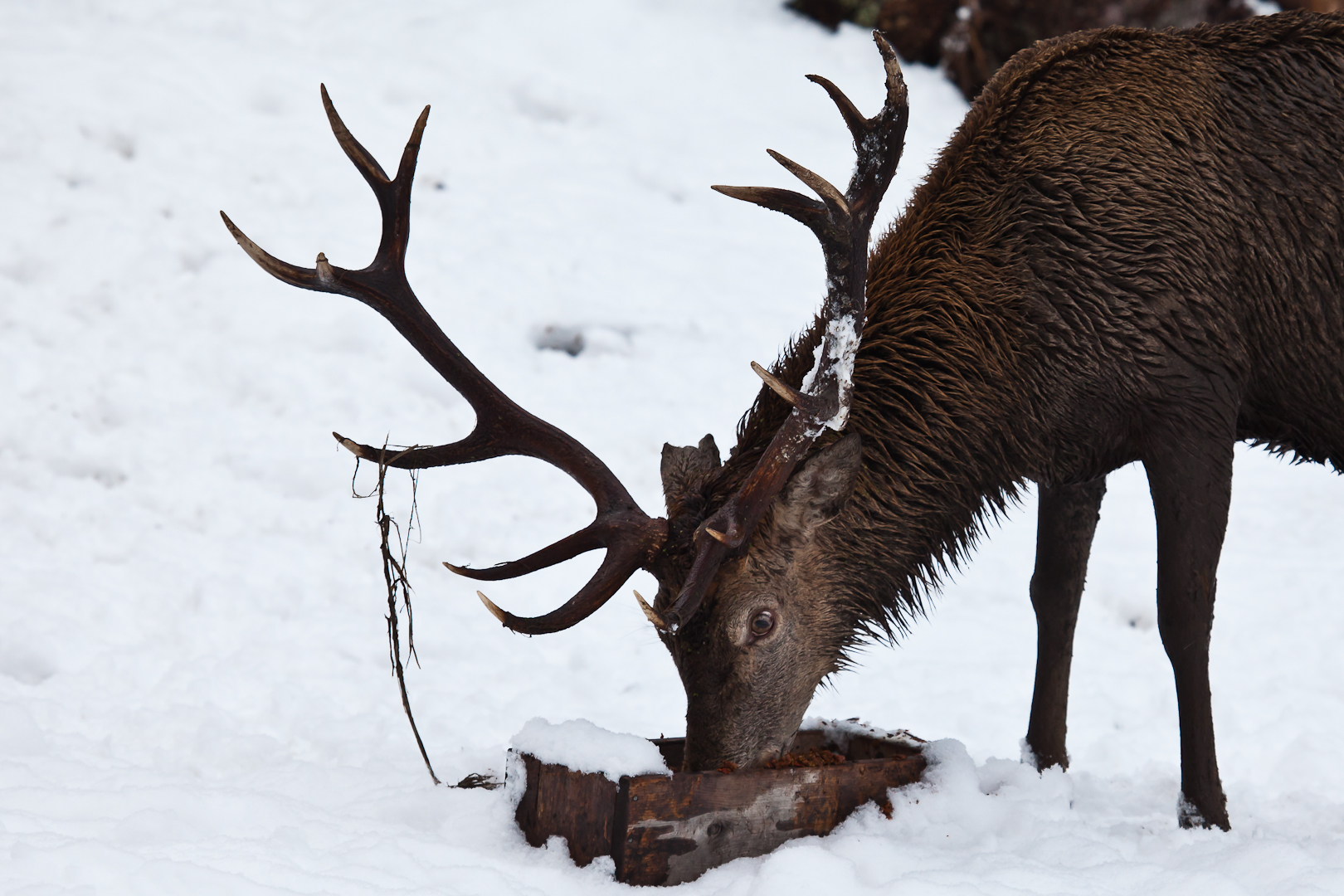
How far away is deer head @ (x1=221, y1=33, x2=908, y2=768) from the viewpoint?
3662mm

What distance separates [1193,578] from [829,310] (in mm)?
1428

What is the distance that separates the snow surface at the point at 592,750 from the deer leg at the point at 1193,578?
1728 millimetres

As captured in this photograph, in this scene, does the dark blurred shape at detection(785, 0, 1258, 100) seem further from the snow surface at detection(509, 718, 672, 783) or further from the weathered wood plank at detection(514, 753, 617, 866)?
the weathered wood plank at detection(514, 753, 617, 866)

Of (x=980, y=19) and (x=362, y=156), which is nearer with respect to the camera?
(x=362, y=156)

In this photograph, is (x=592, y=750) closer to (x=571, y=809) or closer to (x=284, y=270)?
(x=571, y=809)

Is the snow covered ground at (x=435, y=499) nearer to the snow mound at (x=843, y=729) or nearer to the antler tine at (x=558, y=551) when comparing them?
the snow mound at (x=843, y=729)

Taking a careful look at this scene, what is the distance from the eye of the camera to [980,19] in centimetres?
1187

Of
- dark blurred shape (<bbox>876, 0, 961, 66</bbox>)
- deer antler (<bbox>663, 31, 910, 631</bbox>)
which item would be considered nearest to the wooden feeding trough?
deer antler (<bbox>663, 31, 910, 631</bbox>)

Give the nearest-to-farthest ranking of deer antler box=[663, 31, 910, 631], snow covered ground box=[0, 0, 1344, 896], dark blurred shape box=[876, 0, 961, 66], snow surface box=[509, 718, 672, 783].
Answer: snow surface box=[509, 718, 672, 783] < snow covered ground box=[0, 0, 1344, 896] < deer antler box=[663, 31, 910, 631] < dark blurred shape box=[876, 0, 961, 66]

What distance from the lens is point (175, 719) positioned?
Answer: 15.4ft

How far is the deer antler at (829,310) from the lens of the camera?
3.54 m

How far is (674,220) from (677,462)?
564cm

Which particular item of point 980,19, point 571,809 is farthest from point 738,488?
point 980,19

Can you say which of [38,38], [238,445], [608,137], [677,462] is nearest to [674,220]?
[608,137]
